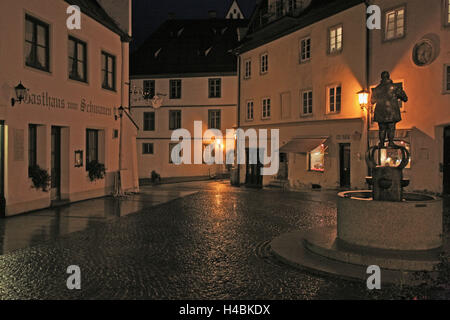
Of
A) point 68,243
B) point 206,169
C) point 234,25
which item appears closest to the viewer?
point 68,243

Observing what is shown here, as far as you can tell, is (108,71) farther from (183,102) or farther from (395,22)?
(183,102)

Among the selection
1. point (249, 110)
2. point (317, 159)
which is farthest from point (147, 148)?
point (317, 159)

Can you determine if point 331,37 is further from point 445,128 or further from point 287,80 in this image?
point 445,128

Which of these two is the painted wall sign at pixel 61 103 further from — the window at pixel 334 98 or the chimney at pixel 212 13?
the chimney at pixel 212 13

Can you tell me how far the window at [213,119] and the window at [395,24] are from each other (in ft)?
72.6

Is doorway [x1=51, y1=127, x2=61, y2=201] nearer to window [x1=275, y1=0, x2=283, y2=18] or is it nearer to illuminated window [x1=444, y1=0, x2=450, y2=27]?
illuminated window [x1=444, y1=0, x2=450, y2=27]

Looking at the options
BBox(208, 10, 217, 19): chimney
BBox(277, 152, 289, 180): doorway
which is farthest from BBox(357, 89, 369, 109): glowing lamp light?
BBox(208, 10, 217, 19): chimney

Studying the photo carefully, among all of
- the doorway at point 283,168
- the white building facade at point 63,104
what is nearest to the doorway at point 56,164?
the white building facade at point 63,104

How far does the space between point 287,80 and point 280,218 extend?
44.0 feet

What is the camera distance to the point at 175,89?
40.9 meters

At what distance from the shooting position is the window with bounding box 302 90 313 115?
23844 mm

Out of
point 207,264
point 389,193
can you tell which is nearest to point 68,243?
point 207,264

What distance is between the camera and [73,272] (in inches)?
293

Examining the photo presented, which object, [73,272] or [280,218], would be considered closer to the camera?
[73,272]
